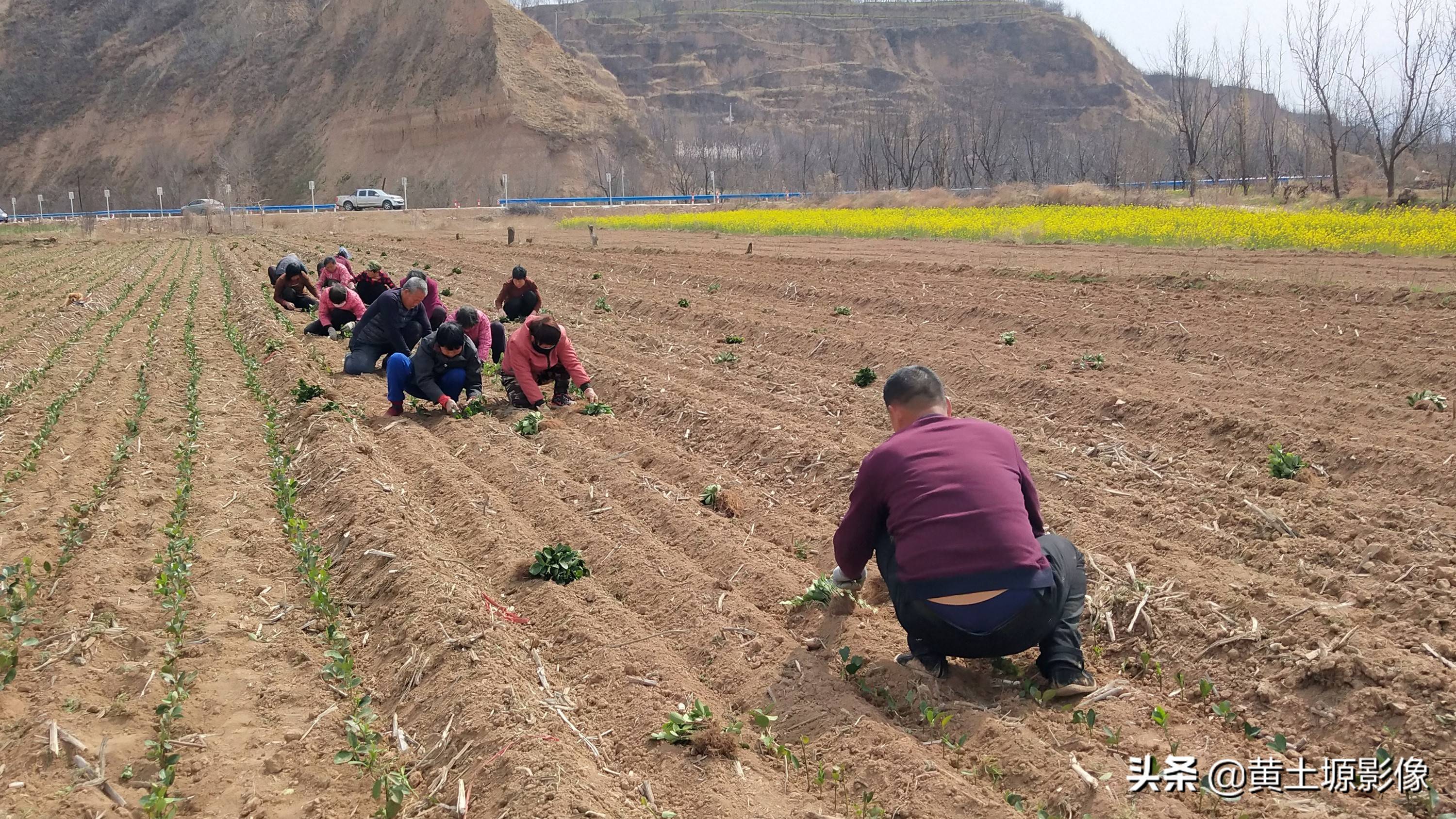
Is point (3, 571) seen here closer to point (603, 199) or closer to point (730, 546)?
point (730, 546)

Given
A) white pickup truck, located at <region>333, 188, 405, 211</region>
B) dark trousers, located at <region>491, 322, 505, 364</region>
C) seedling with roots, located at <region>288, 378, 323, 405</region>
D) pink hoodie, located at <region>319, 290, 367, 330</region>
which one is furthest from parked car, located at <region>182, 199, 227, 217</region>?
seedling with roots, located at <region>288, 378, 323, 405</region>

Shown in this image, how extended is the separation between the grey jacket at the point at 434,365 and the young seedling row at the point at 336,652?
4.70 feet

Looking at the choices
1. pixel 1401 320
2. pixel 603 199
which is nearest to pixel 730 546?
pixel 1401 320

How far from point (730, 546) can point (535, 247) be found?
2763 centimetres

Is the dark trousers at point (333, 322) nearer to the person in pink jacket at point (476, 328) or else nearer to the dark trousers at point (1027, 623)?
the person in pink jacket at point (476, 328)

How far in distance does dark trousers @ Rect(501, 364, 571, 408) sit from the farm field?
0.47m

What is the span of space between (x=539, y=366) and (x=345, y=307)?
5890mm

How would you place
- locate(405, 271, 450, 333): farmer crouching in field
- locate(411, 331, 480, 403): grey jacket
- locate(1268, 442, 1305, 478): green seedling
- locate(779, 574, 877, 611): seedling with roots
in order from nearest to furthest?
locate(779, 574, 877, 611): seedling with roots < locate(1268, 442, 1305, 478): green seedling < locate(411, 331, 480, 403): grey jacket < locate(405, 271, 450, 333): farmer crouching in field

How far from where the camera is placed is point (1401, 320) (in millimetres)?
12148

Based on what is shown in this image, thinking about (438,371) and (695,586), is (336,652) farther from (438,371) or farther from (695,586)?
Result: (438,371)

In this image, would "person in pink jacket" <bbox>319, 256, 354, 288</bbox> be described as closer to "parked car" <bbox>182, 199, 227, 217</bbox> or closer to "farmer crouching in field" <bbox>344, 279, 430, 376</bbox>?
"farmer crouching in field" <bbox>344, 279, 430, 376</bbox>

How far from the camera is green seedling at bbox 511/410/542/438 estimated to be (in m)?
9.44

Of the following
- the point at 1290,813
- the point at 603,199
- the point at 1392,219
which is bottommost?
the point at 1290,813

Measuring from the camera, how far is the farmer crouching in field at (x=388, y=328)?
37.2 feet
